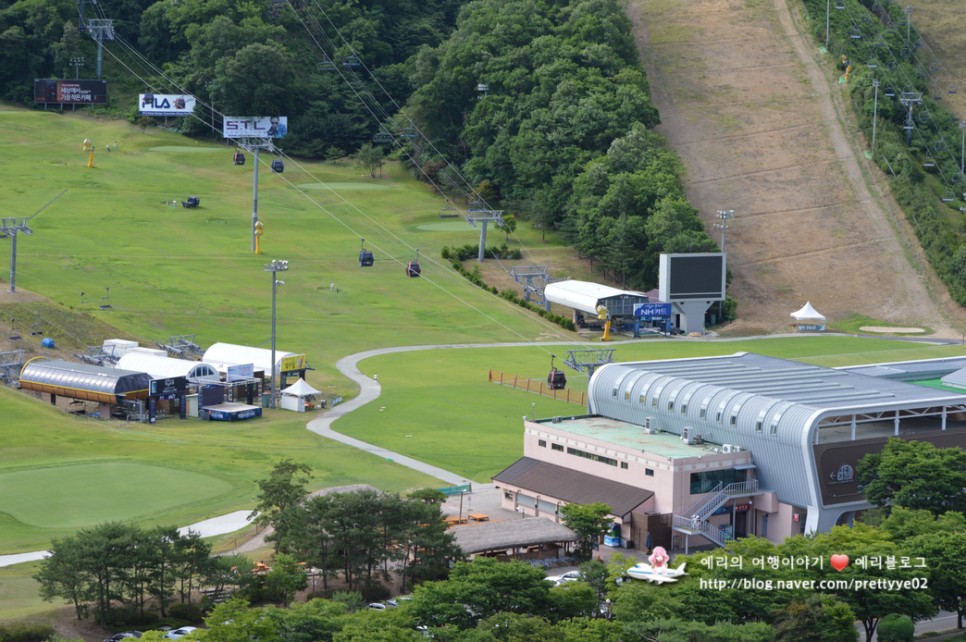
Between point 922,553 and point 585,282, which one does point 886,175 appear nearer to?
point 585,282

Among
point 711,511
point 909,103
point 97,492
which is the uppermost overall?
point 909,103

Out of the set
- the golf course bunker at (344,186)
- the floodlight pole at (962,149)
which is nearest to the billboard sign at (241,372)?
the golf course bunker at (344,186)

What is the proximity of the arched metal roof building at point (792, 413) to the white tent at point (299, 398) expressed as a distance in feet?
72.1

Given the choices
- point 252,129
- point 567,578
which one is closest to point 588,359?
point 567,578

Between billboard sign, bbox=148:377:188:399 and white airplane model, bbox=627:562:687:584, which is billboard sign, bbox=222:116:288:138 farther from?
white airplane model, bbox=627:562:687:584

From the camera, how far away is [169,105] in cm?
16738

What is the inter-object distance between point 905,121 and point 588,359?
221 ft

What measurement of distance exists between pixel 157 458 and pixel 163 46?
10847 centimetres

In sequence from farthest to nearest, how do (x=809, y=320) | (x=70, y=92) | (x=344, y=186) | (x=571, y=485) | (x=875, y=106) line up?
(x=70, y=92)
(x=344, y=186)
(x=875, y=106)
(x=809, y=320)
(x=571, y=485)

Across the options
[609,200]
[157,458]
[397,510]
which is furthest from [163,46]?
[397,510]

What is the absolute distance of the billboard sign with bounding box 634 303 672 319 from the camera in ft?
405

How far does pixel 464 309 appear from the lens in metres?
124

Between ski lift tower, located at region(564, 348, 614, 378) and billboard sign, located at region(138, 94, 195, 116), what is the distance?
237ft

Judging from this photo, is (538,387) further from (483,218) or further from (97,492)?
(483,218)
